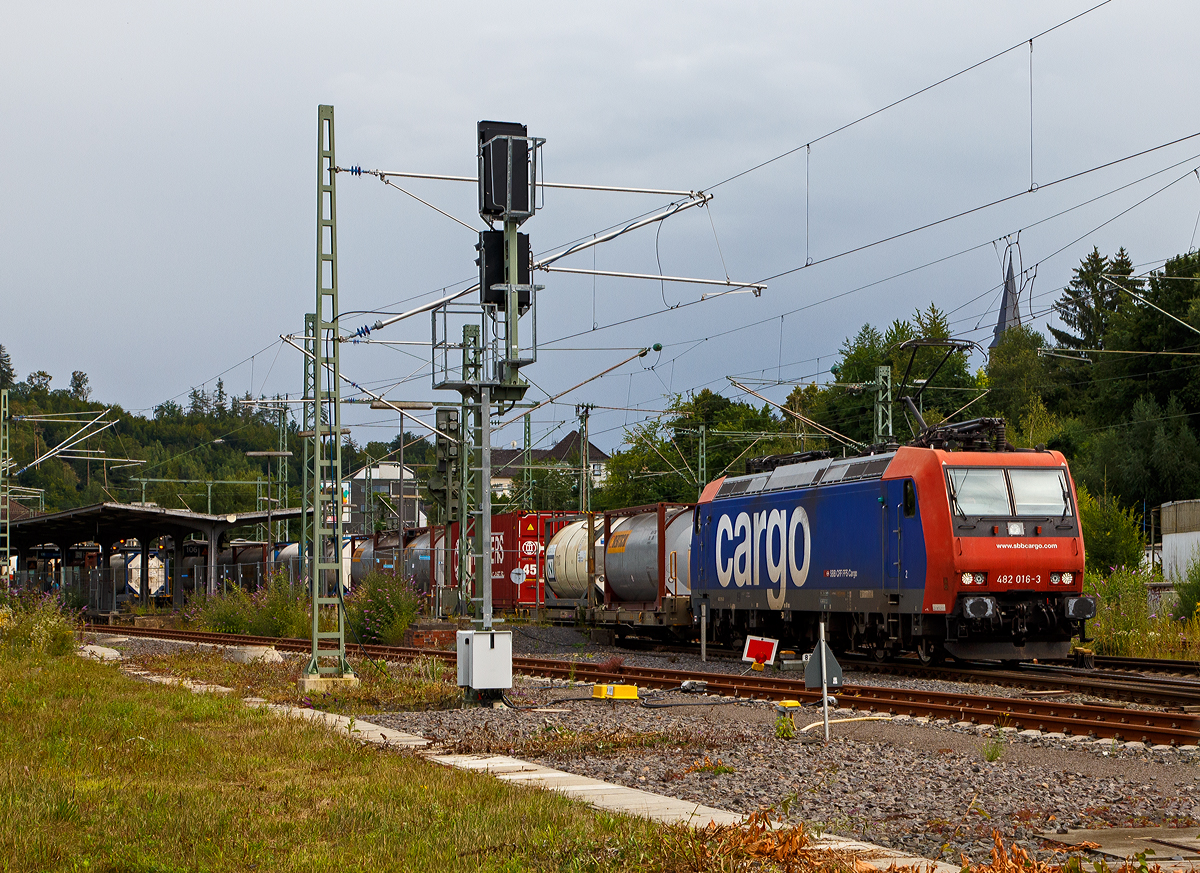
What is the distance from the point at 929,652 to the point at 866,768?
34.0 ft

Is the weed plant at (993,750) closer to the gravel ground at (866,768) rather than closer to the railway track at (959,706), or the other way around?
the gravel ground at (866,768)

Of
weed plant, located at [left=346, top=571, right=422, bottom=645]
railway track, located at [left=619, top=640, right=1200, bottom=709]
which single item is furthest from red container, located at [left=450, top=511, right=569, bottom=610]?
railway track, located at [left=619, top=640, right=1200, bottom=709]

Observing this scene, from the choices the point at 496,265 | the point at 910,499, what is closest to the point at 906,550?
the point at 910,499

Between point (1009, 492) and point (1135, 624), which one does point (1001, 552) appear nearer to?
point (1009, 492)

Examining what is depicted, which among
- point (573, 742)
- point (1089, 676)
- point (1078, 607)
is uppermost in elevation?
point (1078, 607)

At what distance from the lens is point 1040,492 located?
20.3 m

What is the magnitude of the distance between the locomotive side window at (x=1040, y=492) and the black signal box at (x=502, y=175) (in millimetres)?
8989

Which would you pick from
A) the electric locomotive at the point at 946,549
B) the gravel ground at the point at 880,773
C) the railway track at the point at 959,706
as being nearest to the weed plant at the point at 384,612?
the railway track at the point at 959,706

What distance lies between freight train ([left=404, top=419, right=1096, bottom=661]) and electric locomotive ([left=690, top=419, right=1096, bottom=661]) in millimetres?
24

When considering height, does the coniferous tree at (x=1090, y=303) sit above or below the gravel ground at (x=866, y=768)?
above

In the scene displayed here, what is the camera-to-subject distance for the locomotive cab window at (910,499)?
20.0m

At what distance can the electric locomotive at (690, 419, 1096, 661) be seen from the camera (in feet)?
64.2

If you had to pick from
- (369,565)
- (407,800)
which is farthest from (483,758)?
(369,565)

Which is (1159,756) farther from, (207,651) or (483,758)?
(207,651)
